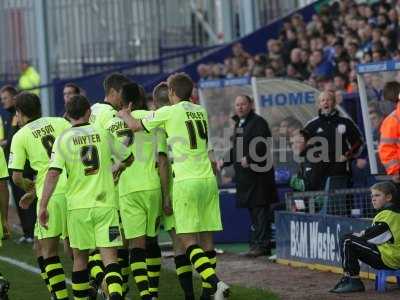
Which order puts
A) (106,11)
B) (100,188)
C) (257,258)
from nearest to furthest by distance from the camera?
1. (100,188)
2. (257,258)
3. (106,11)

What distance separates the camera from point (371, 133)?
1581 centimetres

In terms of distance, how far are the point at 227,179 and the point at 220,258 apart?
257 cm

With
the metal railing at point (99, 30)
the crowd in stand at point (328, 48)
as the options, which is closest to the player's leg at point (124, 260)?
the crowd in stand at point (328, 48)

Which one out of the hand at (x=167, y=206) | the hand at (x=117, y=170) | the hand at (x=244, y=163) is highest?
the hand at (x=117, y=170)

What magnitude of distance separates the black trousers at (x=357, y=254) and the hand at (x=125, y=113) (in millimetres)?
2413

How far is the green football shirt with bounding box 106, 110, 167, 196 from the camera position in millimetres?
12008

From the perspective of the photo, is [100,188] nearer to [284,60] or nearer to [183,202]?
[183,202]

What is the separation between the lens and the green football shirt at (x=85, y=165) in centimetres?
1113

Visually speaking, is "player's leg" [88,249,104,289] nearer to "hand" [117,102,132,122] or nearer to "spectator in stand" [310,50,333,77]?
"hand" [117,102,132,122]

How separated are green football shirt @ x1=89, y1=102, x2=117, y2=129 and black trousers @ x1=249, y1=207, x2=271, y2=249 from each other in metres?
4.43

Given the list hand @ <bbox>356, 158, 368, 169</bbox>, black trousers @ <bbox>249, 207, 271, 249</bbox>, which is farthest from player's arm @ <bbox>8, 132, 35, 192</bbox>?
hand @ <bbox>356, 158, 368, 169</bbox>

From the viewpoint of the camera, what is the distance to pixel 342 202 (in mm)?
14625

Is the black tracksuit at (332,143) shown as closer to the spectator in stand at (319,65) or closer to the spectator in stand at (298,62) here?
the spectator in stand at (319,65)

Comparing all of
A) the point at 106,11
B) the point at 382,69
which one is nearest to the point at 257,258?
the point at 382,69
